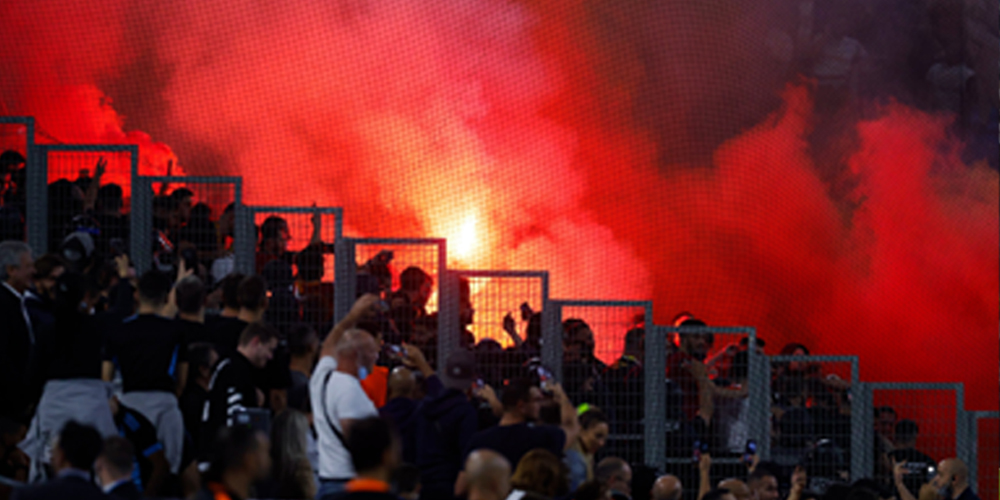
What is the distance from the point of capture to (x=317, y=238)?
308 inches

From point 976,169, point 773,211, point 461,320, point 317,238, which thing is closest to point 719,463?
point 461,320

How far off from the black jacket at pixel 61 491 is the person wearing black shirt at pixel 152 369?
1.39 meters

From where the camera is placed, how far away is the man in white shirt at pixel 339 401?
16.1 ft

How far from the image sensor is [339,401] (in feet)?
16.2

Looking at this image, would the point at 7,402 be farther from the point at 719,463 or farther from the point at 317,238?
the point at 719,463

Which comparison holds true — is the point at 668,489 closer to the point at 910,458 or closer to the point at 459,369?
the point at 459,369

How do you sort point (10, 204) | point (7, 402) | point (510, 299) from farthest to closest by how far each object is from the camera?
point (510, 299) → point (10, 204) → point (7, 402)


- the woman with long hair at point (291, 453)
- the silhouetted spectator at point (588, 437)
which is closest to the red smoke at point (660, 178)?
the silhouetted spectator at point (588, 437)

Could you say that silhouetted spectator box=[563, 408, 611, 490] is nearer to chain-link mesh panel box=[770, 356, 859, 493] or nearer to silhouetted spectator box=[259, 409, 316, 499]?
silhouetted spectator box=[259, 409, 316, 499]

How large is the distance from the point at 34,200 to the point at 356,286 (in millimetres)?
1907

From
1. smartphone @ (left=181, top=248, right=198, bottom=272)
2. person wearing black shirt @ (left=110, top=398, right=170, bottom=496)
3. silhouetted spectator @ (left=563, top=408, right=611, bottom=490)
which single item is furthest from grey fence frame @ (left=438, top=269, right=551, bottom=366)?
person wearing black shirt @ (left=110, top=398, right=170, bottom=496)

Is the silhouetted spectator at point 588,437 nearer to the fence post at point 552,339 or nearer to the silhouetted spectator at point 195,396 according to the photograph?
the fence post at point 552,339

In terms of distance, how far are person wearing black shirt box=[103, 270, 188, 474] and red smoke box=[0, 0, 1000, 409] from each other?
26.6 feet

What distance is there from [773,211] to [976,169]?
2198mm
